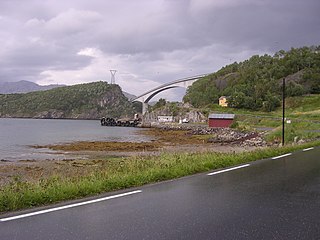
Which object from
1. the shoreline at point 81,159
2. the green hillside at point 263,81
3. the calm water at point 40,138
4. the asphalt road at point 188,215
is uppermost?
the green hillside at point 263,81

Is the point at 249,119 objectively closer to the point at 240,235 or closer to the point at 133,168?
the point at 133,168

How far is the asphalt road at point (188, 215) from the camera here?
460 cm

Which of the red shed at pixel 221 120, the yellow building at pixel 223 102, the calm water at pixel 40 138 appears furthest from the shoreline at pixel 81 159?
the yellow building at pixel 223 102

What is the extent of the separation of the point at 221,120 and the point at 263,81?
159 ft

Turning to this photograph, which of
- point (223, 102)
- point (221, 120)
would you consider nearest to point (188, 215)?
point (221, 120)

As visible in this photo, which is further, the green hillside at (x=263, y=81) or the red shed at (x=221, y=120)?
the green hillside at (x=263, y=81)

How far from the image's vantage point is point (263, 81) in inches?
4508

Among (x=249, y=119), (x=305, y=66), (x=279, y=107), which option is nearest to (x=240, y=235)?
(x=249, y=119)

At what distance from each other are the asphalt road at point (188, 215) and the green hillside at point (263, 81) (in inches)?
3557

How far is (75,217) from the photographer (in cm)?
538

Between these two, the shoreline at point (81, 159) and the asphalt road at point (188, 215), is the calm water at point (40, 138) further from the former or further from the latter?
the asphalt road at point (188, 215)

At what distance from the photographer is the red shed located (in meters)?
71.8

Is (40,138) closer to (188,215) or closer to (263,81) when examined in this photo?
(188,215)

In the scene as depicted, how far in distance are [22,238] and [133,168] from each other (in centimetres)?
609
